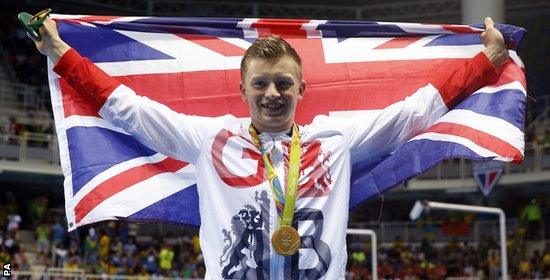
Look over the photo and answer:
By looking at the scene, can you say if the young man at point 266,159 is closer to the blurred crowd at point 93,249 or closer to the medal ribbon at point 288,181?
the medal ribbon at point 288,181

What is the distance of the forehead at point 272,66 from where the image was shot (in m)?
3.57

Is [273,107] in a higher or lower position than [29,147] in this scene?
lower

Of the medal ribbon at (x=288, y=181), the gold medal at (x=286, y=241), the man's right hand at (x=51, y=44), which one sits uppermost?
the man's right hand at (x=51, y=44)

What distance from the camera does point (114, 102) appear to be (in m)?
3.95

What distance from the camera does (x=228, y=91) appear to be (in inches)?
192

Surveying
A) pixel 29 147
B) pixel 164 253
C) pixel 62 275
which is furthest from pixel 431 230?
pixel 29 147

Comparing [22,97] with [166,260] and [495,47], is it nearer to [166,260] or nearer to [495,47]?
[166,260]

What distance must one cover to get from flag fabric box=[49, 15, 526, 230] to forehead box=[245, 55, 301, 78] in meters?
0.88

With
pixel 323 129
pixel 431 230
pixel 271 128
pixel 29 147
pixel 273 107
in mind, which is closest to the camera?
pixel 273 107

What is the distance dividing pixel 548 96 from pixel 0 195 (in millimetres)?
15610

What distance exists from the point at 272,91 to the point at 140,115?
2.15ft

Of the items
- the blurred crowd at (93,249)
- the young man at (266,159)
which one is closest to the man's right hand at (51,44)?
the young man at (266,159)

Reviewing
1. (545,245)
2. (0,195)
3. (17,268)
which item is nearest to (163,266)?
(17,268)

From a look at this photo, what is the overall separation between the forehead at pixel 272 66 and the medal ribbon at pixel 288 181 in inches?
10.9
